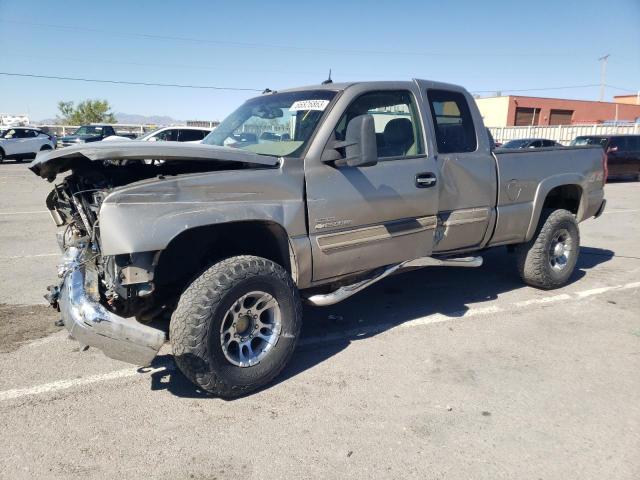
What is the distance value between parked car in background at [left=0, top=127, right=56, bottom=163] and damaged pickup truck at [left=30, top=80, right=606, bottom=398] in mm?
23709

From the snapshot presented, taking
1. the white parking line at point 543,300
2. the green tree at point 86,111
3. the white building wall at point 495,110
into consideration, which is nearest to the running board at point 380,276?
the white parking line at point 543,300

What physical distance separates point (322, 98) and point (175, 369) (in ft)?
7.59

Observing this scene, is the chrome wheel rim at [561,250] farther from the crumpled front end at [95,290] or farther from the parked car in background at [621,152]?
the parked car in background at [621,152]

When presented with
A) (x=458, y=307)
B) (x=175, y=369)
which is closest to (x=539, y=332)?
(x=458, y=307)

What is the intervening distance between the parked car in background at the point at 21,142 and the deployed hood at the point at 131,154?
2378 cm

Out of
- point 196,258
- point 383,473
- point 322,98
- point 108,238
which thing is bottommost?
point 383,473

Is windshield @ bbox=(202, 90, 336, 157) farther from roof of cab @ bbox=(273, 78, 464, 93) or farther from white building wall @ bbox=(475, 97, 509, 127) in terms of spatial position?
white building wall @ bbox=(475, 97, 509, 127)

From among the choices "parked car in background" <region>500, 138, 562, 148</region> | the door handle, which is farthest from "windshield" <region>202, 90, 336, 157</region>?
"parked car in background" <region>500, 138, 562, 148</region>

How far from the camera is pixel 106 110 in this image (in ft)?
209

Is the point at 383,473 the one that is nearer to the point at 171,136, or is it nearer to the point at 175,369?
the point at 175,369

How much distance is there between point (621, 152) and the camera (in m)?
19.9

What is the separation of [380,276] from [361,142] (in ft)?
3.77

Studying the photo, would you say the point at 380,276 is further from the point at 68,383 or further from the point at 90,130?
the point at 90,130

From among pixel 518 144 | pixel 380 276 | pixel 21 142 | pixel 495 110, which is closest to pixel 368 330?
pixel 380 276
